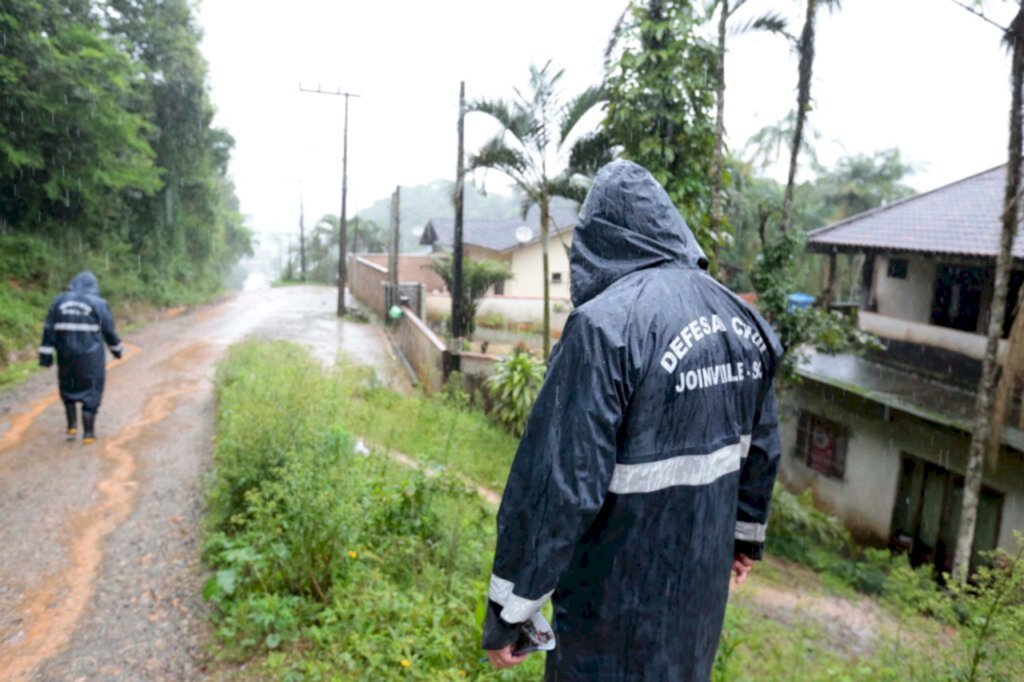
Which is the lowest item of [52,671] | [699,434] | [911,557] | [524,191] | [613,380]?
[911,557]

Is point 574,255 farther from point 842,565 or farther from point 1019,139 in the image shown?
point 842,565

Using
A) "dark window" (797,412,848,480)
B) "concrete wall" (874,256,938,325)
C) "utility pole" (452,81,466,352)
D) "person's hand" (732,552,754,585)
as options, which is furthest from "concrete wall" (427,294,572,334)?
"person's hand" (732,552,754,585)

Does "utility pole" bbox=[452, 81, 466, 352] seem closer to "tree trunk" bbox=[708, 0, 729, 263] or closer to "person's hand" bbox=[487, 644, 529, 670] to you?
"tree trunk" bbox=[708, 0, 729, 263]

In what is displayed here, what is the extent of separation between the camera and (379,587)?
12.5ft

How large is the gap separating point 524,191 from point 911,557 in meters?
7.90

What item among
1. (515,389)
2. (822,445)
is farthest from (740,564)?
(822,445)

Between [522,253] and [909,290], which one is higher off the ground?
[522,253]

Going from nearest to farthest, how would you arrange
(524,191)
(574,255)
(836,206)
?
(574,255) → (524,191) → (836,206)

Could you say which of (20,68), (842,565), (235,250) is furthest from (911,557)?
(235,250)

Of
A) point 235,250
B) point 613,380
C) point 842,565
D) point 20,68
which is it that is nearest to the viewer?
point 613,380

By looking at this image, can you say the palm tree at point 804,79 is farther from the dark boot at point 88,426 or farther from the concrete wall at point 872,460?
the dark boot at point 88,426

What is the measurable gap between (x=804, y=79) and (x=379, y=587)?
953cm

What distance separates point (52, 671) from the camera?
3.20 metres

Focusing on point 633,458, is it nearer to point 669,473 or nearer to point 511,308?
point 669,473
